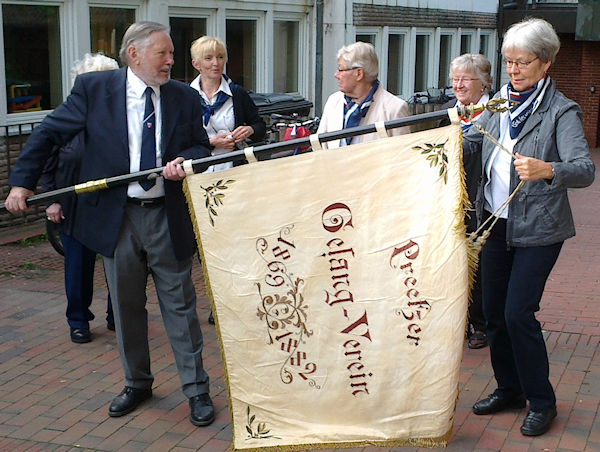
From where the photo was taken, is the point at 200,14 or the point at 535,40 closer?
the point at 535,40

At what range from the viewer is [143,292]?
4.77m

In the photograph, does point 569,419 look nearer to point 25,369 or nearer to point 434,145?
point 434,145

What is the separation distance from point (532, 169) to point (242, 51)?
36.9 feet

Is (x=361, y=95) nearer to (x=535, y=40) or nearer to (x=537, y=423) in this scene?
(x=535, y=40)

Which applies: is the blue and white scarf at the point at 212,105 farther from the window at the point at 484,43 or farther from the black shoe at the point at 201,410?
the window at the point at 484,43

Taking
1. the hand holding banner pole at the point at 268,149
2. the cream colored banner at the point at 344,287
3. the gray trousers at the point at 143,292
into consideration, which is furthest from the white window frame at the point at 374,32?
the cream colored banner at the point at 344,287

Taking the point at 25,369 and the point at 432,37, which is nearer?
the point at 25,369

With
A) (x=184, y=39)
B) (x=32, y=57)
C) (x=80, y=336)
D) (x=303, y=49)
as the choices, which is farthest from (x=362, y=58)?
(x=303, y=49)

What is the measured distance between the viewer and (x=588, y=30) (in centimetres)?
1967

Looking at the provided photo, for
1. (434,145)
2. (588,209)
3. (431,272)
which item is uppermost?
(434,145)

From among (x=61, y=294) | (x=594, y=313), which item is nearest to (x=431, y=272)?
(x=594, y=313)

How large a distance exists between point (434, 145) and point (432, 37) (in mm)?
18885

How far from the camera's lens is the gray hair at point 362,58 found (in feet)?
16.8

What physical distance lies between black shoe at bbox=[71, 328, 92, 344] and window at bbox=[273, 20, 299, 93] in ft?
33.2
